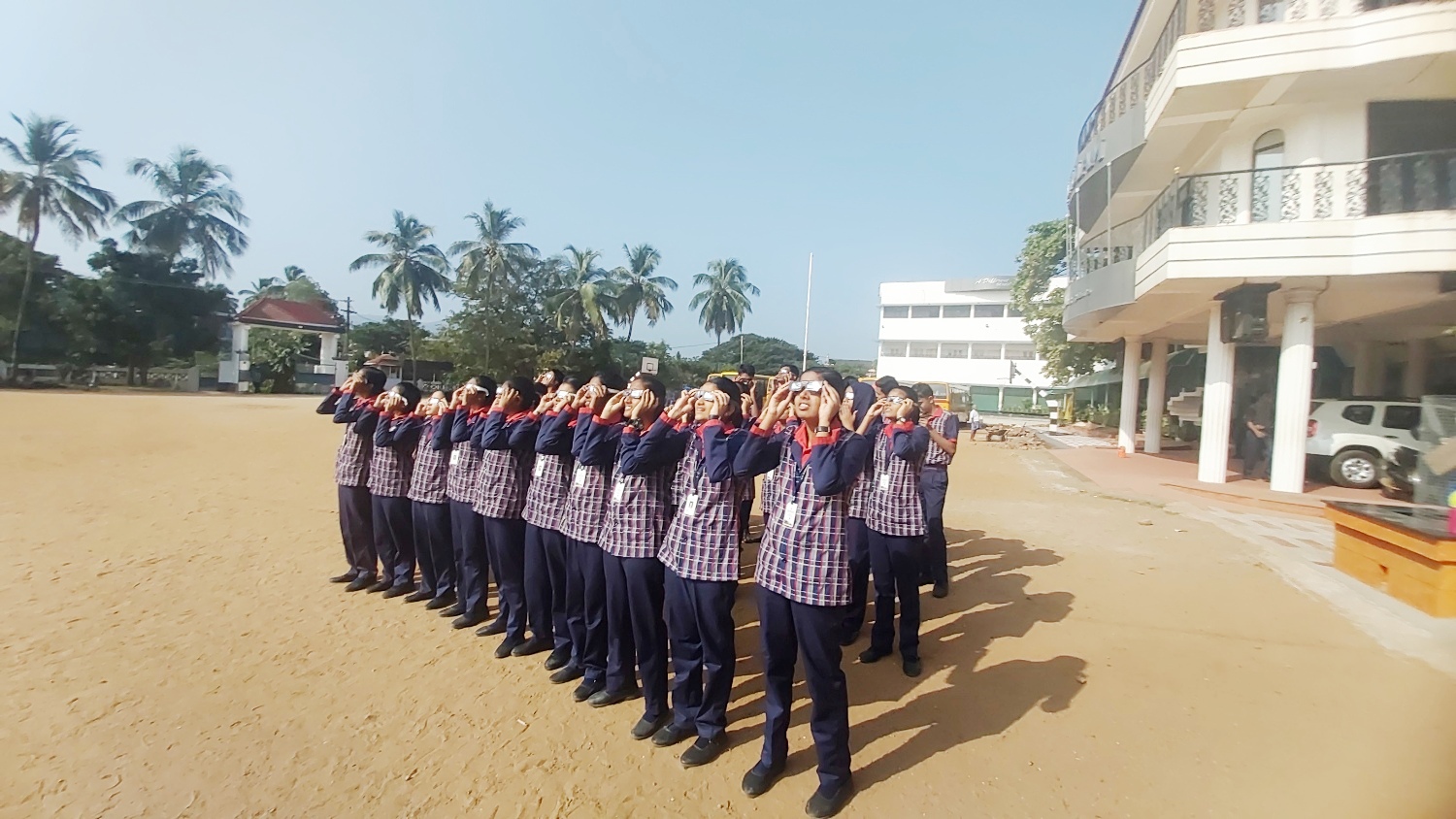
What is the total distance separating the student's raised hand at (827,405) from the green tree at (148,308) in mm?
35384

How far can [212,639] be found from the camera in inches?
166

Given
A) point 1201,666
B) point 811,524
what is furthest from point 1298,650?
point 811,524

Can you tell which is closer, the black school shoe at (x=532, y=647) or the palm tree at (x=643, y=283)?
the black school shoe at (x=532, y=647)

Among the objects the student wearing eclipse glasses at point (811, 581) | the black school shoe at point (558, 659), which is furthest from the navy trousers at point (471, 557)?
the student wearing eclipse glasses at point (811, 581)

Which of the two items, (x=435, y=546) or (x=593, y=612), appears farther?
(x=435, y=546)

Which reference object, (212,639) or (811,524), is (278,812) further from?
(811,524)

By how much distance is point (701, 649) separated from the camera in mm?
3256

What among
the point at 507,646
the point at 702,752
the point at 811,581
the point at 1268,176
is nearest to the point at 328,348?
the point at 507,646

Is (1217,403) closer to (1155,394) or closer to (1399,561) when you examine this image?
(1155,394)

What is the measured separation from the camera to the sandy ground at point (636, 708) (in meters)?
2.84

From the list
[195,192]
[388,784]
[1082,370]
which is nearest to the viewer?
[388,784]

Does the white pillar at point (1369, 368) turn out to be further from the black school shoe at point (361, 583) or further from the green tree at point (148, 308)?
the green tree at point (148, 308)

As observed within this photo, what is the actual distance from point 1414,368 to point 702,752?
1776 cm

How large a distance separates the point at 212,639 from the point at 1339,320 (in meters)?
16.3
